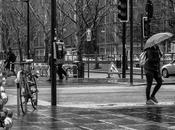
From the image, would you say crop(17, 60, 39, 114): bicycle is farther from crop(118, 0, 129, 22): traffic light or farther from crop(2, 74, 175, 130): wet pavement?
crop(118, 0, 129, 22): traffic light

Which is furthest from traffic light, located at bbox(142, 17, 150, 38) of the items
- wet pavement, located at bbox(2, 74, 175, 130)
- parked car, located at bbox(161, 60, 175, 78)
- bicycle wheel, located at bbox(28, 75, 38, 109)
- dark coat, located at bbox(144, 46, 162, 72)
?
bicycle wheel, located at bbox(28, 75, 38, 109)

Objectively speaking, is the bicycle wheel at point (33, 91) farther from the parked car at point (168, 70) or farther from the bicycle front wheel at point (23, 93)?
the parked car at point (168, 70)

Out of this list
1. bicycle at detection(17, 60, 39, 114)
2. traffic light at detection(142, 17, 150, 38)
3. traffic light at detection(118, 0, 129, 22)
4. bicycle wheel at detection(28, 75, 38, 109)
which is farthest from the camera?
traffic light at detection(142, 17, 150, 38)

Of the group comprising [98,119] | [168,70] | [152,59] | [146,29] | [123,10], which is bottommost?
[98,119]

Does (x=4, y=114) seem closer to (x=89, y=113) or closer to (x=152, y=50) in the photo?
(x=89, y=113)

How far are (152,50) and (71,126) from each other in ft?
15.6

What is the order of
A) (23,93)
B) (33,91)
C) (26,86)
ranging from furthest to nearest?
(33,91)
(26,86)
(23,93)

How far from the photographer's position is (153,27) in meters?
69.9

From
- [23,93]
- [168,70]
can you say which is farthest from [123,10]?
[168,70]

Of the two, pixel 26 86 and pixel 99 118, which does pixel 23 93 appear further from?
pixel 99 118

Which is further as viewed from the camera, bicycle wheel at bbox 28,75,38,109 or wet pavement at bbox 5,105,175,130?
bicycle wheel at bbox 28,75,38,109

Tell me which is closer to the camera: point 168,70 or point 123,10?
point 123,10

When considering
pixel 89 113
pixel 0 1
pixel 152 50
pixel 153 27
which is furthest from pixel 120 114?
pixel 153 27

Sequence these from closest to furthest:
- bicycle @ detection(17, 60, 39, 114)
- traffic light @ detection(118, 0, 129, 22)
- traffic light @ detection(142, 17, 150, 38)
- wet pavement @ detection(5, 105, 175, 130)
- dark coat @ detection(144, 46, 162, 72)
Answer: wet pavement @ detection(5, 105, 175, 130), bicycle @ detection(17, 60, 39, 114), dark coat @ detection(144, 46, 162, 72), traffic light @ detection(118, 0, 129, 22), traffic light @ detection(142, 17, 150, 38)
